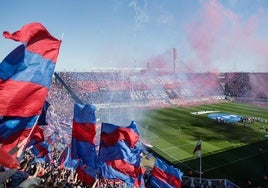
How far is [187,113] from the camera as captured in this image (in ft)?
151

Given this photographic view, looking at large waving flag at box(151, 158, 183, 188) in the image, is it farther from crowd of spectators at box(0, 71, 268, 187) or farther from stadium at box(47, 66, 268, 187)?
crowd of spectators at box(0, 71, 268, 187)

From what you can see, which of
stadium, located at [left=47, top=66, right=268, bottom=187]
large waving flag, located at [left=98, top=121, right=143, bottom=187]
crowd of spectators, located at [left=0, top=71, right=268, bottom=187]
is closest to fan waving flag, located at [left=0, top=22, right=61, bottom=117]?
large waving flag, located at [left=98, top=121, right=143, bottom=187]

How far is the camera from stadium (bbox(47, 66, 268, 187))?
2359 cm

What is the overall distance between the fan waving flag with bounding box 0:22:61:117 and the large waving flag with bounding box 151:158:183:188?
7067 millimetres

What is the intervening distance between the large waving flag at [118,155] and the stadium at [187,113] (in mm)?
10000

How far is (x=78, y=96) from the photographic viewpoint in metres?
51.3

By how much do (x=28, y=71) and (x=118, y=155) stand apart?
4606 millimetres

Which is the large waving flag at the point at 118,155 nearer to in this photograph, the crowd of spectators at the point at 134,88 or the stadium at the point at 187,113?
the stadium at the point at 187,113

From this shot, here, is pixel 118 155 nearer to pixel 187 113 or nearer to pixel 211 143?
pixel 211 143

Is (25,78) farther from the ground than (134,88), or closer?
farther from the ground

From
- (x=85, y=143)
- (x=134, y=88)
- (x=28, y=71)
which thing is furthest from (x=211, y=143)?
(x=134, y=88)

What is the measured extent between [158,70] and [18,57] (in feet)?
199

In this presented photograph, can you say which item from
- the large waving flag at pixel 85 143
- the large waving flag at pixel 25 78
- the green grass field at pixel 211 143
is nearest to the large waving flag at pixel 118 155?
the large waving flag at pixel 85 143

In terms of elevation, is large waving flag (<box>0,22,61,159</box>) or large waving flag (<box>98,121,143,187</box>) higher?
large waving flag (<box>0,22,61,159</box>)
